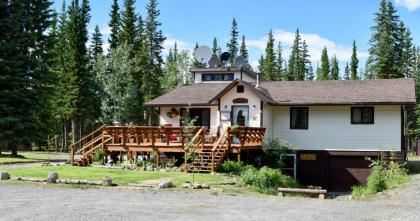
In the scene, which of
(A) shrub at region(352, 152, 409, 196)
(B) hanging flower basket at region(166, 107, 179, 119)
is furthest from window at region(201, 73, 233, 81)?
(A) shrub at region(352, 152, 409, 196)

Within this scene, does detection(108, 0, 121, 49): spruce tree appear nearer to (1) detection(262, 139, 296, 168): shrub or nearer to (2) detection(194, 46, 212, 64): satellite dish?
(2) detection(194, 46, 212, 64): satellite dish

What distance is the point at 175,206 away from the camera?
520 inches

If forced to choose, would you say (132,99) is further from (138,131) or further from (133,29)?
(138,131)

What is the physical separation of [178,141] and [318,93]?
28.7ft

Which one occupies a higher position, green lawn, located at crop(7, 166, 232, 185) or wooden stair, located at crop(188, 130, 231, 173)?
wooden stair, located at crop(188, 130, 231, 173)

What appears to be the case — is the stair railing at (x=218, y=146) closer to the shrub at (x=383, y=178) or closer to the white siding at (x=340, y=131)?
the white siding at (x=340, y=131)

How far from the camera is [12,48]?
33.8 meters

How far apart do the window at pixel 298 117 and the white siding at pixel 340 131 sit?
0.72 feet

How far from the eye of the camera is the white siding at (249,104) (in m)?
27.4

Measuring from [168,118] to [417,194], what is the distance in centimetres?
1673

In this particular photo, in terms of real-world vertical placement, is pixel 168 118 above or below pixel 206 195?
above

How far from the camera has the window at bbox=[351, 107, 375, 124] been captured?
27.4 metres

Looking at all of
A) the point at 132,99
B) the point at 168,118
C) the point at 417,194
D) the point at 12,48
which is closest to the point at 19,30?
the point at 12,48

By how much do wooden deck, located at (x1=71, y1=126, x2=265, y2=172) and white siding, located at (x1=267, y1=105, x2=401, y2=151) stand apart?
2.63 m
